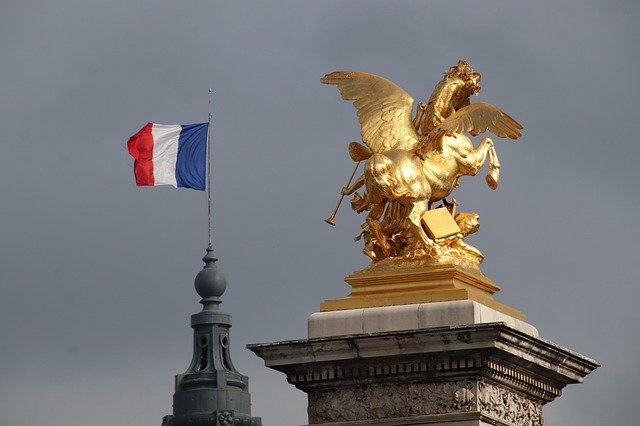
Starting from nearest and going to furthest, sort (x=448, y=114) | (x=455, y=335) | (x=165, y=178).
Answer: (x=455, y=335)
(x=448, y=114)
(x=165, y=178)

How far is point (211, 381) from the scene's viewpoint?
18288cm

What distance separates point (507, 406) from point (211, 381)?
148799 mm

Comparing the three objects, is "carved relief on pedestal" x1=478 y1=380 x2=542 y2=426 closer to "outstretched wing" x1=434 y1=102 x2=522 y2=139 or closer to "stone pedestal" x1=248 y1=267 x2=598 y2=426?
"stone pedestal" x1=248 y1=267 x2=598 y2=426

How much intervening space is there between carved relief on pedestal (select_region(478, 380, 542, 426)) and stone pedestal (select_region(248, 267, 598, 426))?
13mm

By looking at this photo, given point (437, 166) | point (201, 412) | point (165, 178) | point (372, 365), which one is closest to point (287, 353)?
point (372, 365)

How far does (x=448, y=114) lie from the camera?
36.4m

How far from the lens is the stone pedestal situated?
34.0 m

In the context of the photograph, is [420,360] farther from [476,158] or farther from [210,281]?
[210,281]

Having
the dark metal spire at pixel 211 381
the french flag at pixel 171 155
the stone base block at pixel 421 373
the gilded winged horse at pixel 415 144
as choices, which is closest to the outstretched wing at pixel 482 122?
the gilded winged horse at pixel 415 144

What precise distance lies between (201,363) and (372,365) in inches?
6098

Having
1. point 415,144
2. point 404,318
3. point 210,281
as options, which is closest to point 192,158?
point 415,144

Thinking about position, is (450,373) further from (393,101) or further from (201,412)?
(201,412)

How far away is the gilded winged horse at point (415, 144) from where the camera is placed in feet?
116

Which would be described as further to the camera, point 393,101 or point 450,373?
point 393,101
